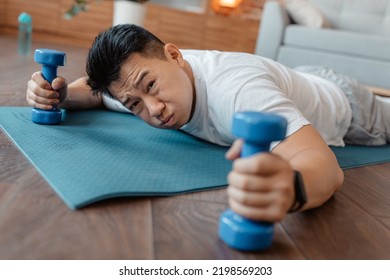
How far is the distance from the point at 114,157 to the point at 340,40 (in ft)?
7.93

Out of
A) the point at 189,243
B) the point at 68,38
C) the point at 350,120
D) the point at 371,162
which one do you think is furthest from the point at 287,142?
the point at 68,38

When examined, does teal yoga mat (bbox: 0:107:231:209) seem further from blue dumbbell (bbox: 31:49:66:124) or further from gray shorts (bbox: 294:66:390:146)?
gray shorts (bbox: 294:66:390:146)

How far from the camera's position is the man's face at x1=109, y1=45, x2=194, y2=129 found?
3.18 ft

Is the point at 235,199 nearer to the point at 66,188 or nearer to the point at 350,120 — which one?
the point at 66,188

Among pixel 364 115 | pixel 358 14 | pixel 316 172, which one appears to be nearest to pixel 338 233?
pixel 316 172

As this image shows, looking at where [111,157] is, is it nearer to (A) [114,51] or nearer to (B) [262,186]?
(A) [114,51]

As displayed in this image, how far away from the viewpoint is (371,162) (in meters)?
1.26

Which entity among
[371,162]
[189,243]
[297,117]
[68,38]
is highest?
[297,117]

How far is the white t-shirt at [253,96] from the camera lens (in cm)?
89

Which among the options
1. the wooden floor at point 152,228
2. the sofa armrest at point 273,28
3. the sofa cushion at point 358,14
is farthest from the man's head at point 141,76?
the sofa cushion at point 358,14

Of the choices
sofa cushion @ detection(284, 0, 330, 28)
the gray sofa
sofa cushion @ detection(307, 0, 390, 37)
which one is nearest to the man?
the gray sofa

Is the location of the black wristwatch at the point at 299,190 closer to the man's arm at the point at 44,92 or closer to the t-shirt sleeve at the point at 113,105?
the man's arm at the point at 44,92

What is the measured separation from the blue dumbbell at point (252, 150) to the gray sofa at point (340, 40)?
251 cm
